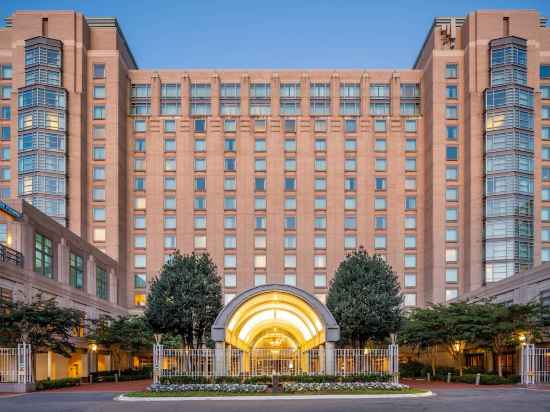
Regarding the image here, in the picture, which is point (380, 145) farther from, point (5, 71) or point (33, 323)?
point (33, 323)

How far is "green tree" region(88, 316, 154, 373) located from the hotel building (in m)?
21.9

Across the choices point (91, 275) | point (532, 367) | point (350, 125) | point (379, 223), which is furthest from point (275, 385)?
point (350, 125)

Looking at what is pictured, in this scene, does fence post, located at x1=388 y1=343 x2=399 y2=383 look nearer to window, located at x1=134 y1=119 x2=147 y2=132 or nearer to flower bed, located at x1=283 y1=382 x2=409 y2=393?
flower bed, located at x1=283 y1=382 x2=409 y2=393

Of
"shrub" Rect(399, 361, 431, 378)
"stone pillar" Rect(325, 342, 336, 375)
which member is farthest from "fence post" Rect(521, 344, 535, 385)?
"shrub" Rect(399, 361, 431, 378)

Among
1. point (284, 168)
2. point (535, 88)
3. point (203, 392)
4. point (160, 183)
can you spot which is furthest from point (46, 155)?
point (535, 88)

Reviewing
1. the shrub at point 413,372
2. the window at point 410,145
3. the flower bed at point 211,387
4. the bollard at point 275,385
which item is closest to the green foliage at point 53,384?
the flower bed at point 211,387

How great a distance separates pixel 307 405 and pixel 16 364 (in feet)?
77.9

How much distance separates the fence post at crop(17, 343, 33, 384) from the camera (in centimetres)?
4456

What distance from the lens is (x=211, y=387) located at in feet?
126

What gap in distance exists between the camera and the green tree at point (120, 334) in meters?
64.8

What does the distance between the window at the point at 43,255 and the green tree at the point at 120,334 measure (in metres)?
7.82

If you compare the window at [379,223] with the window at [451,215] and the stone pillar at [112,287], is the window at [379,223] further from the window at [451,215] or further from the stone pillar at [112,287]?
the stone pillar at [112,287]

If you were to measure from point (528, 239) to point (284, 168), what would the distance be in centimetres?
3288

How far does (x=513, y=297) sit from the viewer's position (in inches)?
2520
